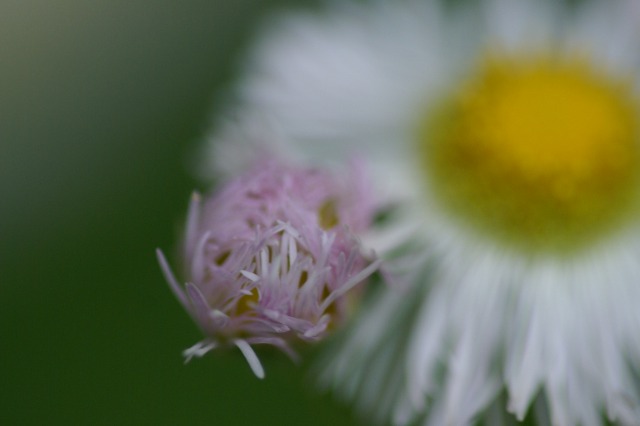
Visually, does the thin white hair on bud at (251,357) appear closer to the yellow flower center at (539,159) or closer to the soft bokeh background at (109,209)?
the soft bokeh background at (109,209)

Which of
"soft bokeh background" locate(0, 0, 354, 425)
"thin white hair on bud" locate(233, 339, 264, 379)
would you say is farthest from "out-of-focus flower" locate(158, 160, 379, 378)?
"soft bokeh background" locate(0, 0, 354, 425)

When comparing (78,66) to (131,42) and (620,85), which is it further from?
(620,85)

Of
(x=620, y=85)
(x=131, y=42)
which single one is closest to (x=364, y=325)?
(x=620, y=85)

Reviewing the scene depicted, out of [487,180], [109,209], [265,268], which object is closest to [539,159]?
[487,180]

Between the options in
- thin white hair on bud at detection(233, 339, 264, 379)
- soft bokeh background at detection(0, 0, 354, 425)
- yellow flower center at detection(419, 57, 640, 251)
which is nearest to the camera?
thin white hair on bud at detection(233, 339, 264, 379)

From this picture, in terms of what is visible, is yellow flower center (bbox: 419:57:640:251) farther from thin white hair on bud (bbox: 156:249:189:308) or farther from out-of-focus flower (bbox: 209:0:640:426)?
thin white hair on bud (bbox: 156:249:189:308)
